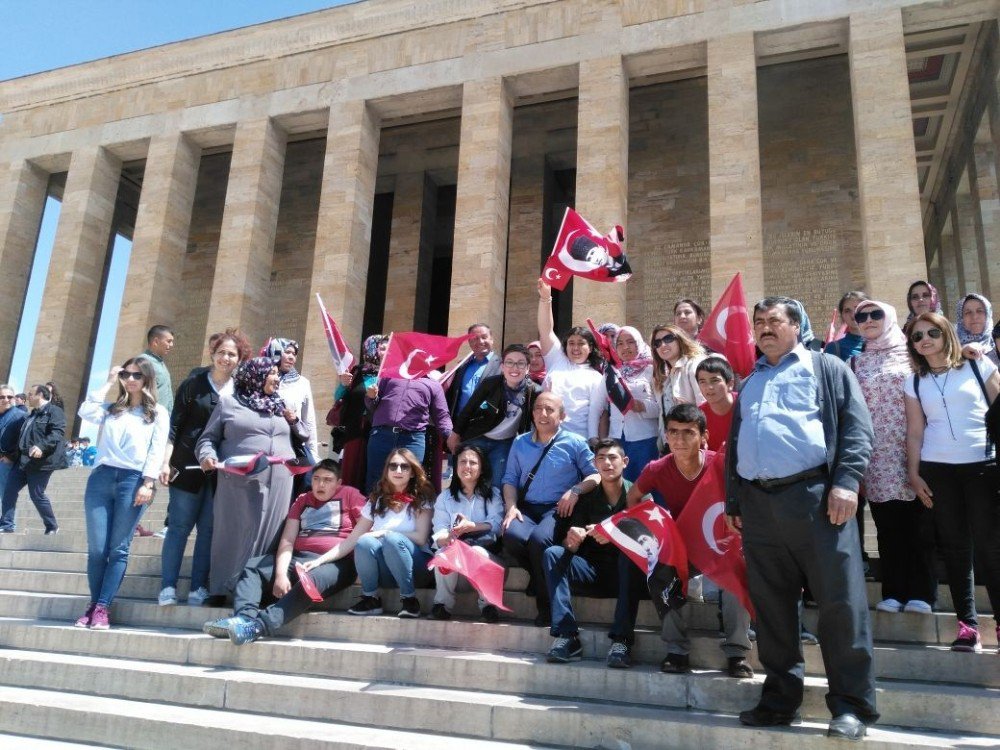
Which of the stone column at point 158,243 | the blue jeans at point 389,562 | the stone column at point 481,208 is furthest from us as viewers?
the stone column at point 158,243

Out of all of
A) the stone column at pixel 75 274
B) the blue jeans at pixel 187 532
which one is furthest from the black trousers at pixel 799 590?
the stone column at pixel 75 274

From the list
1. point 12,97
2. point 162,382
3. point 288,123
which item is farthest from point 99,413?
point 12,97

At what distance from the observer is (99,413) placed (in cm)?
590

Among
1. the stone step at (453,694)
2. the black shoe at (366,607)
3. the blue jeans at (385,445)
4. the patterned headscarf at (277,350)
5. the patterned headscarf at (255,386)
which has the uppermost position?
the patterned headscarf at (277,350)

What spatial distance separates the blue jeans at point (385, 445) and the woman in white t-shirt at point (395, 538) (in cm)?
77

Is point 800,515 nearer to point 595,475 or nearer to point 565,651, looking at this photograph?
point 565,651

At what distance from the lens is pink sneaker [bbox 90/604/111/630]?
5.52m

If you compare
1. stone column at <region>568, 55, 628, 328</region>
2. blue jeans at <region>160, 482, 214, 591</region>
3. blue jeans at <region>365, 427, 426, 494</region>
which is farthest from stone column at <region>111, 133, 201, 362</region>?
blue jeans at <region>365, 427, 426, 494</region>

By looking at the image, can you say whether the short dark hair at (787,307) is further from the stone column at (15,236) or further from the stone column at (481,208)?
the stone column at (15,236)

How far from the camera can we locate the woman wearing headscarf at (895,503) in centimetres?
472

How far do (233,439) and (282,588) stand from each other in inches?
47.7

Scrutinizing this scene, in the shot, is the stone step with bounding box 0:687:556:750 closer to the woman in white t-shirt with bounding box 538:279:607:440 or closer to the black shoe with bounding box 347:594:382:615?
the black shoe with bounding box 347:594:382:615

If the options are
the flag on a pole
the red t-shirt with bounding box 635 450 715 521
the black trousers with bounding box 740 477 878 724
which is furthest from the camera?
the flag on a pole

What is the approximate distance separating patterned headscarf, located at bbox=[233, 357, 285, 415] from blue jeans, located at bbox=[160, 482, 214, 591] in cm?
80
